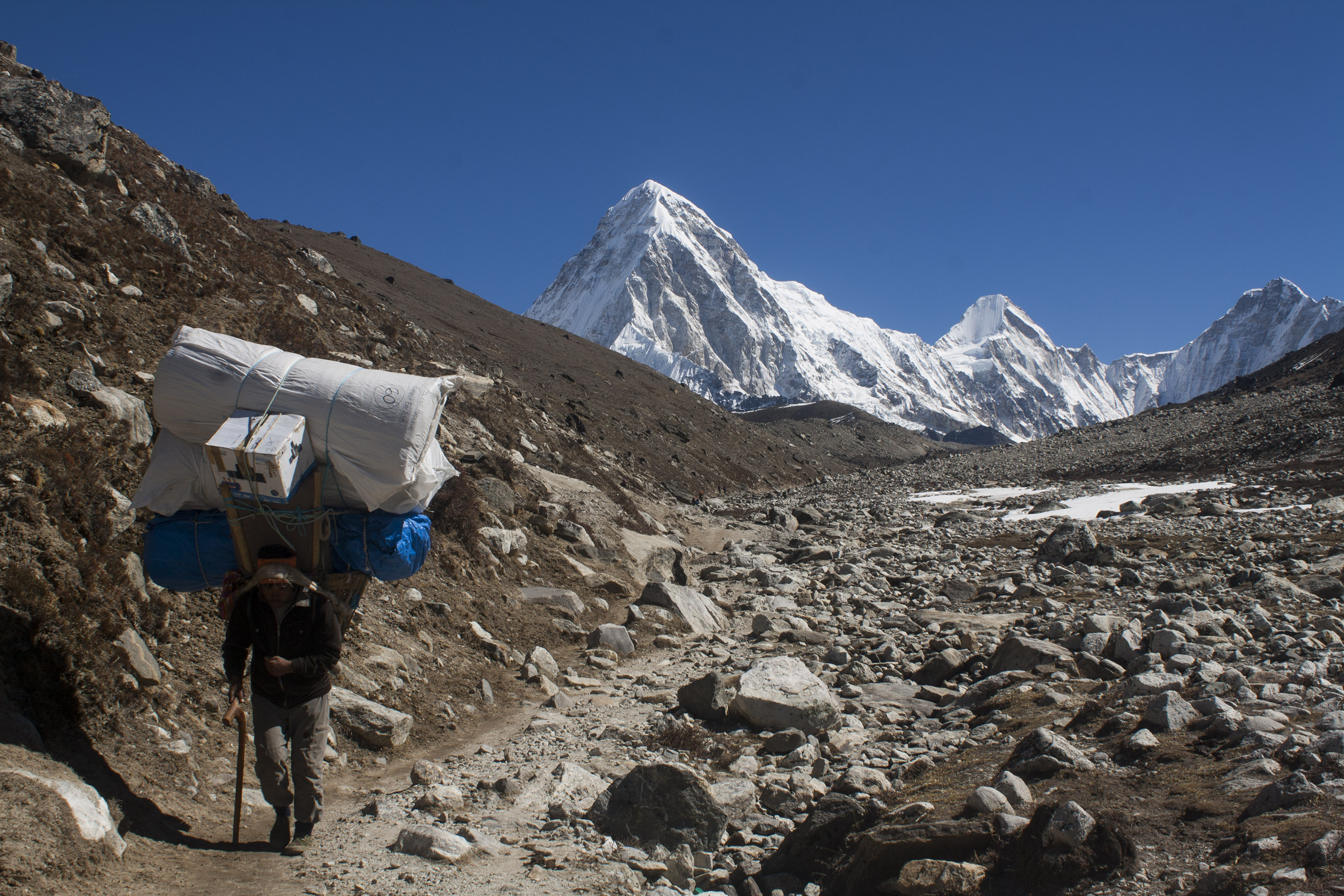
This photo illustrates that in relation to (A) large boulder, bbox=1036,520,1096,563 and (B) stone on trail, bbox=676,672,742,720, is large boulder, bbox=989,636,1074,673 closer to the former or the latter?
(B) stone on trail, bbox=676,672,742,720

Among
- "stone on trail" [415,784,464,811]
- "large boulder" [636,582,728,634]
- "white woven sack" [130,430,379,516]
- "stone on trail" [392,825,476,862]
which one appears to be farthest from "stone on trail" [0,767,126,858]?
"large boulder" [636,582,728,634]

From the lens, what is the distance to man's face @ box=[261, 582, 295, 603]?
4.52 meters

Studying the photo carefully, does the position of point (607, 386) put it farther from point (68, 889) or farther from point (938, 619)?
point (68, 889)

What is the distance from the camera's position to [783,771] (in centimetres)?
603

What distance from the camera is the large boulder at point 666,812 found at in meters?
4.85

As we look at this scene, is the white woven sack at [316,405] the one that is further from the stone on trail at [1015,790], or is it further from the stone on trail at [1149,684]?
the stone on trail at [1149,684]

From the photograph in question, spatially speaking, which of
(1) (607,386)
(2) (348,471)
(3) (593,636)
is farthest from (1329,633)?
(1) (607,386)

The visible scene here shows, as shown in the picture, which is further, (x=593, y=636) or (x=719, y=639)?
(x=719, y=639)

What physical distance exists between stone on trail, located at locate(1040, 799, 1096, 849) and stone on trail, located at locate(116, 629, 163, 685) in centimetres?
552

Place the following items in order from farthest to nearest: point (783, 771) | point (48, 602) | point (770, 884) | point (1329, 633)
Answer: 1. point (1329, 633)
2. point (783, 771)
3. point (48, 602)
4. point (770, 884)

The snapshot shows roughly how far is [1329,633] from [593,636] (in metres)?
8.10

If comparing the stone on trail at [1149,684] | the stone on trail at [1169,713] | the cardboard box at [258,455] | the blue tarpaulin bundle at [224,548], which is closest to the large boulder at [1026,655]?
the stone on trail at [1149,684]

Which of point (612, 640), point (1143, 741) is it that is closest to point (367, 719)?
point (612, 640)

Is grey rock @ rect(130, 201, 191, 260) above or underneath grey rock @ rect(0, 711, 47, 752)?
above
